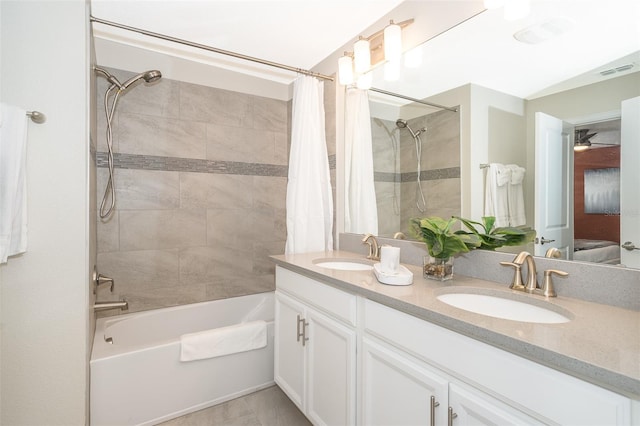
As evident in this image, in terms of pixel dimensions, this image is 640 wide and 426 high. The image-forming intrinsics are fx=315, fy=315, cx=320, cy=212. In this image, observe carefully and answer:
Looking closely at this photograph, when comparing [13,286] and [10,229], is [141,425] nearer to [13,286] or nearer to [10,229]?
[13,286]

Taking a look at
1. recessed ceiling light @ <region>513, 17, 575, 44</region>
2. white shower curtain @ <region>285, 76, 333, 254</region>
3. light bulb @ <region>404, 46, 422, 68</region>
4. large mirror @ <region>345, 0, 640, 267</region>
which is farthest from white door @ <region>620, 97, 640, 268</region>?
white shower curtain @ <region>285, 76, 333, 254</region>

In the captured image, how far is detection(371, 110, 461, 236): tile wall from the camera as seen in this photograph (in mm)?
1642

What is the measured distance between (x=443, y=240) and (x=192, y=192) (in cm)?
198

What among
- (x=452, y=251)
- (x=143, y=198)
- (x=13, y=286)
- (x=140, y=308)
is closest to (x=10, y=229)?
(x=13, y=286)

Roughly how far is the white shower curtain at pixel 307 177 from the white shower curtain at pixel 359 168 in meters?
0.16

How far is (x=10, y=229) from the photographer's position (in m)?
1.24

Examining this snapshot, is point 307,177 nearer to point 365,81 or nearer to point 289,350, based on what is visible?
point 365,81

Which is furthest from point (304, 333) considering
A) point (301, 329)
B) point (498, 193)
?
point (498, 193)

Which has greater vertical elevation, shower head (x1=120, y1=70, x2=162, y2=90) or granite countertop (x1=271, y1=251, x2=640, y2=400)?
shower head (x1=120, y1=70, x2=162, y2=90)

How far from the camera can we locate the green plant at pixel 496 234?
1283mm

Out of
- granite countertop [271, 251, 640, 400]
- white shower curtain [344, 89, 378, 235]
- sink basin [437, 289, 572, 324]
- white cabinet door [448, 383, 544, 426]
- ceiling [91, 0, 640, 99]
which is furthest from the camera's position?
white shower curtain [344, 89, 378, 235]

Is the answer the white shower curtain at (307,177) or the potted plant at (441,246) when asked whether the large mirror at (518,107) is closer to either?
the potted plant at (441,246)

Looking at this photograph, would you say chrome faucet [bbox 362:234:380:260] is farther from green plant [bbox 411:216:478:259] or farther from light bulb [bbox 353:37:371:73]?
light bulb [bbox 353:37:371:73]

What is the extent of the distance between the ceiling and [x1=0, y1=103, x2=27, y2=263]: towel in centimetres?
104
